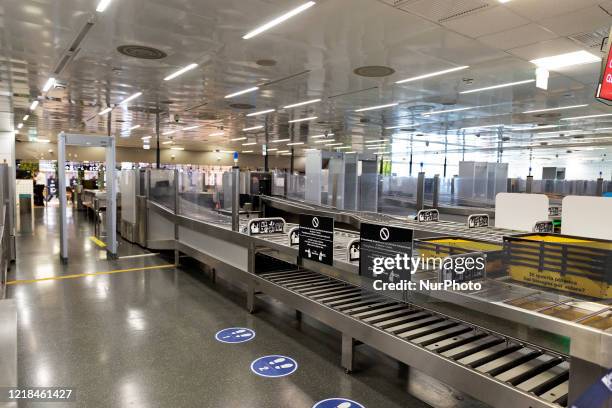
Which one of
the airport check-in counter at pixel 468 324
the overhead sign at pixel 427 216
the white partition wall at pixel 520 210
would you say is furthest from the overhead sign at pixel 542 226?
the overhead sign at pixel 427 216

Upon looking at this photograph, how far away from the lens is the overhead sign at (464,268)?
2.55 meters

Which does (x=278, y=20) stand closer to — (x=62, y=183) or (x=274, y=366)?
(x=274, y=366)

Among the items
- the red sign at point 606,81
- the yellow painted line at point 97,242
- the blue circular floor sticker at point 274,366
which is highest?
the red sign at point 606,81

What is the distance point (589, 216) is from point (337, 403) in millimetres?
2841

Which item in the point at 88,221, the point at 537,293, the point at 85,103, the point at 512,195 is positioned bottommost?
the point at 88,221

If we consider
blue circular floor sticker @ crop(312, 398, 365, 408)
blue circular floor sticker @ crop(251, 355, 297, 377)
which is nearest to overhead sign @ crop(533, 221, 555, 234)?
blue circular floor sticker @ crop(312, 398, 365, 408)

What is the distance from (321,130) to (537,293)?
47.1 ft

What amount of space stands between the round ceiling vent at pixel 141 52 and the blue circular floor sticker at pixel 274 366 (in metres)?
5.11

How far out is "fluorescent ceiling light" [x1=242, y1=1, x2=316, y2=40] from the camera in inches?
185

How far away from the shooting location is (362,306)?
12.5ft

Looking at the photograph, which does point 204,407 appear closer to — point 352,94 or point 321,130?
point 352,94

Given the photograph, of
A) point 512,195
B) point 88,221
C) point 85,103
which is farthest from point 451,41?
point 88,221

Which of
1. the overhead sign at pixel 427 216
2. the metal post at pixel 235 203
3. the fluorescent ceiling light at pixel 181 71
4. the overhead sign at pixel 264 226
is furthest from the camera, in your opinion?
the fluorescent ceiling light at pixel 181 71

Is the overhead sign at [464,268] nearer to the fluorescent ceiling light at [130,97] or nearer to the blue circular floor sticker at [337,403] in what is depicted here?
the blue circular floor sticker at [337,403]
